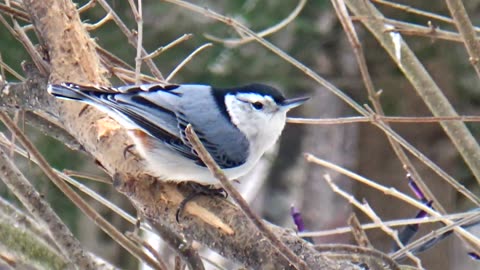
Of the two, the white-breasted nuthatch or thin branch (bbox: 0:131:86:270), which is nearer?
thin branch (bbox: 0:131:86:270)

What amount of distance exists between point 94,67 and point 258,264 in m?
0.92

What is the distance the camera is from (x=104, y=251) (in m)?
6.65

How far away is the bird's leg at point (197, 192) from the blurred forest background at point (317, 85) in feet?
5.85

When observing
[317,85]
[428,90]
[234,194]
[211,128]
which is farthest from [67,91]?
[317,85]

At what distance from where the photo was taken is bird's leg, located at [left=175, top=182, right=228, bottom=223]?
92.8 inches

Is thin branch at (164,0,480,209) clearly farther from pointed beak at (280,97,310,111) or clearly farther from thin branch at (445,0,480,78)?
pointed beak at (280,97,310,111)

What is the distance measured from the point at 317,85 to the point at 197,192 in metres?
3.20

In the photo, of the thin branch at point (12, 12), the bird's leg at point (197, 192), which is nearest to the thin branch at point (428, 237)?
the bird's leg at point (197, 192)

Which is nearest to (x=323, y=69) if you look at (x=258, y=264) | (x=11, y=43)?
(x=11, y=43)

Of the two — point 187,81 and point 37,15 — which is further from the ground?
point 37,15

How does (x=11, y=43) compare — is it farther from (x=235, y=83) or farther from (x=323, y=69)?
(x=323, y=69)

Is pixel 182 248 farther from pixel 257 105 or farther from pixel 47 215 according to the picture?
pixel 257 105

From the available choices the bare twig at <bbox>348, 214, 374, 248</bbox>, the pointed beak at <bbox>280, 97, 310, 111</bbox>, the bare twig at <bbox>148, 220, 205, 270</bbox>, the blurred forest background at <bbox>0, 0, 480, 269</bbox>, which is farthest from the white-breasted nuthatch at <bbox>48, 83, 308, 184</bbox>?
the blurred forest background at <bbox>0, 0, 480, 269</bbox>

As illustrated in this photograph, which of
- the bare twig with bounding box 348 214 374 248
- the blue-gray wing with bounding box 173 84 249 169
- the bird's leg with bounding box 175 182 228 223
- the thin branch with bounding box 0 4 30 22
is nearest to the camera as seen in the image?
the bare twig with bounding box 348 214 374 248
